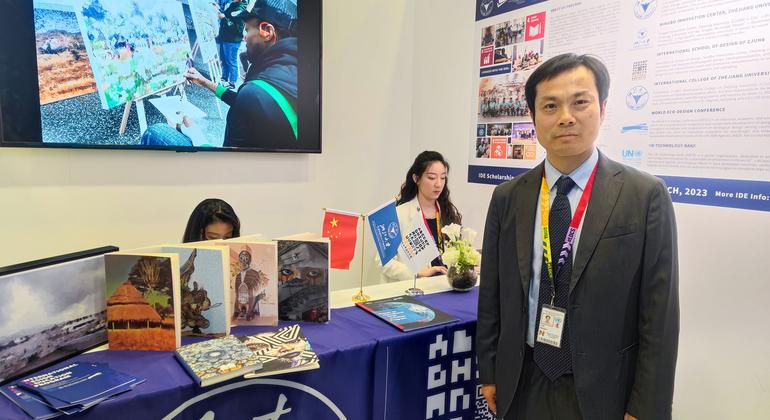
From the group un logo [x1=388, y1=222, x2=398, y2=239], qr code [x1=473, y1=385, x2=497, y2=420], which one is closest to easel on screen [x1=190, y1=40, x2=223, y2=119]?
un logo [x1=388, y1=222, x2=398, y2=239]

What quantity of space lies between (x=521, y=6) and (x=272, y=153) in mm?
1904

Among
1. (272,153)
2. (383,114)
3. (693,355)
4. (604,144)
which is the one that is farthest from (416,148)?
(693,355)

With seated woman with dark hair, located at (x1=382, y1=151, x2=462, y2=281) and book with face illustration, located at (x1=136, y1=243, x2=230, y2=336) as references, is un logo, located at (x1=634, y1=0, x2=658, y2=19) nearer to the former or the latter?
seated woman with dark hair, located at (x1=382, y1=151, x2=462, y2=281)

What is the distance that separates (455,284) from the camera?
1.99 meters

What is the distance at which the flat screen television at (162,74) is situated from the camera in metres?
2.29

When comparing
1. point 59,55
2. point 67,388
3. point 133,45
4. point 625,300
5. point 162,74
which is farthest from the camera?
point 162,74

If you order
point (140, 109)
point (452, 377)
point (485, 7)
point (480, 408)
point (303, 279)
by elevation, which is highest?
point (485, 7)

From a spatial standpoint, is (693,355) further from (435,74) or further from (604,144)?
(435,74)

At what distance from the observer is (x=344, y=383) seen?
1.40 meters

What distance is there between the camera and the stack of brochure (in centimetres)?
101

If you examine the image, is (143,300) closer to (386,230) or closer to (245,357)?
(245,357)

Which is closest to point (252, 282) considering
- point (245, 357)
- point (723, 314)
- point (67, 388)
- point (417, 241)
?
point (245, 357)

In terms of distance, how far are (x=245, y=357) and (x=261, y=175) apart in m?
2.04

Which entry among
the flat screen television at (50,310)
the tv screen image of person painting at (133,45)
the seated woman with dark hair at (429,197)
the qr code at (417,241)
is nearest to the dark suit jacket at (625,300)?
the qr code at (417,241)
